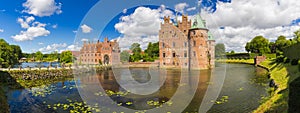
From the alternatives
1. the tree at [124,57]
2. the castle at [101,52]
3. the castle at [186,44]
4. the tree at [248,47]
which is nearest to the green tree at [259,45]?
the tree at [248,47]

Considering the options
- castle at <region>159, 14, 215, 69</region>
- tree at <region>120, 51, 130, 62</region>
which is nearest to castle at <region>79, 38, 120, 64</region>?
tree at <region>120, 51, 130, 62</region>

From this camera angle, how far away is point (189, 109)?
13.0m

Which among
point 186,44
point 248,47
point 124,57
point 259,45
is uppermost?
point 259,45

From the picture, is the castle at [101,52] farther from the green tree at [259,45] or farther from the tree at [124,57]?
the green tree at [259,45]

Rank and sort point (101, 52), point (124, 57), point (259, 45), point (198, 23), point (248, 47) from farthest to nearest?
point (248, 47)
point (259, 45)
point (124, 57)
point (101, 52)
point (198, 23)

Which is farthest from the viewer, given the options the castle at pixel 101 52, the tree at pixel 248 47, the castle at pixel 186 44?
the tree at pixel 248 47

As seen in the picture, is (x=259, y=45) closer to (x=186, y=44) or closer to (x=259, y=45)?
(x=259, y=45)

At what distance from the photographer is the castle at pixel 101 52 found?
2884 inches

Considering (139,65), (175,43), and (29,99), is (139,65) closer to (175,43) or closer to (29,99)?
(175,43)

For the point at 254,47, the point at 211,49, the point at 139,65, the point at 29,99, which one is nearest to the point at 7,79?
the point at 29,99

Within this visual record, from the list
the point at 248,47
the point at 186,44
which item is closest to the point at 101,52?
the point at 186,44

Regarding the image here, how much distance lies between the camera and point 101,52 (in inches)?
2923

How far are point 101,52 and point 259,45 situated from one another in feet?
212

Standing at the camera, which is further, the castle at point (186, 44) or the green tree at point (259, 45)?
the green tree at point (259, 45)
